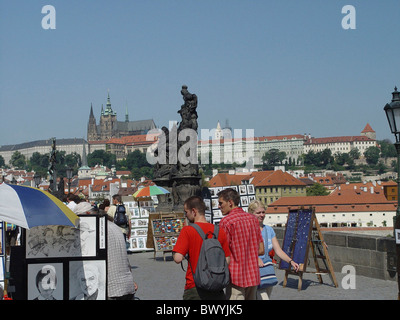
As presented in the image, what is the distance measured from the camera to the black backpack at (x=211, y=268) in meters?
4.68

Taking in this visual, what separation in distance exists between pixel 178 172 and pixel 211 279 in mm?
12570

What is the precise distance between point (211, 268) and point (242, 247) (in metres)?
0.54

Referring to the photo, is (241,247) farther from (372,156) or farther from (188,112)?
(372,156)

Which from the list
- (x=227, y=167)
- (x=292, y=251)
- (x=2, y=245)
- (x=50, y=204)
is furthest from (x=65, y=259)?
(x=227, y=167)

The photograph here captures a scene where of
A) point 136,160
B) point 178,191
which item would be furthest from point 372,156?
point 178,191

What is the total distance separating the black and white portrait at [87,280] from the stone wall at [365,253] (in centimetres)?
491

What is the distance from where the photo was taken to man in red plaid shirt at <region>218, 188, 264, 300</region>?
17.0 ft

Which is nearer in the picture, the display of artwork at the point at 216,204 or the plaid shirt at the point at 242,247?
the plaid shirt at the point at 242,247

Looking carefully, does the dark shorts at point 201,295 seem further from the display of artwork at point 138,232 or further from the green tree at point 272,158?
the green tree at point 272,158

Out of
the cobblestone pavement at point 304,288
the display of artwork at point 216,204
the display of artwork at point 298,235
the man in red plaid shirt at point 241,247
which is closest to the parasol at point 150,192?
the display of artwork at point 216,204

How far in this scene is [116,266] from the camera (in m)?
Answer: 5.29

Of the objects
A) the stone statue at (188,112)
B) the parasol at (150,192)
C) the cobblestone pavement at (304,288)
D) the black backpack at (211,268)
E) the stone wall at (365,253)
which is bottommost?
the cobblestone pavement at (304,288)

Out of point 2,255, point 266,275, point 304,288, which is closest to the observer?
point 2,255
